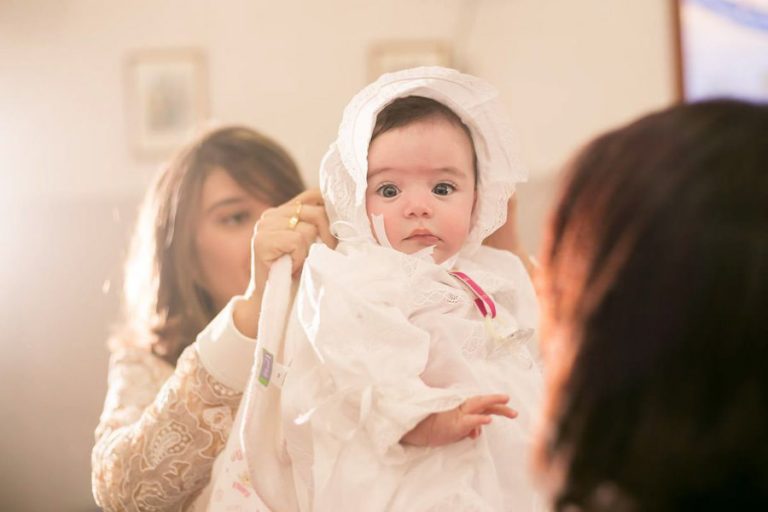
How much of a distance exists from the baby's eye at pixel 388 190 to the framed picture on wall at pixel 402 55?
64.8 inches

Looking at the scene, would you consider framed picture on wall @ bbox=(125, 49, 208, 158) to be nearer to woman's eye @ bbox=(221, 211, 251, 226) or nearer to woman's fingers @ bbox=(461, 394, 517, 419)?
woman's eye @ bbox=(221, 211, 251, 226)

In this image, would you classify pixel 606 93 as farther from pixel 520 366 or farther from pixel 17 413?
pixel 17 413

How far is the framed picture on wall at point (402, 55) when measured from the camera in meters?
2.84

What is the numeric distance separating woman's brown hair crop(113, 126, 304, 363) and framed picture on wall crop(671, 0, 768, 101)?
65.6 inches

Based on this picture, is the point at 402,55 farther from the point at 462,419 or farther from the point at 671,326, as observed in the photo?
the point at 671,326

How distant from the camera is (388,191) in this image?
49.6 inches

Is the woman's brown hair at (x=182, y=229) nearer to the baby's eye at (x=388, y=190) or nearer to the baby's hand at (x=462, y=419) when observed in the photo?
the baby's eye at (x=388, y=190)

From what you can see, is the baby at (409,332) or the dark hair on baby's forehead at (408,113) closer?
the baby at (409,332)

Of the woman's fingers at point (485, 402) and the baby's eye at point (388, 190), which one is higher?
the baby's eye at point (388, 190)

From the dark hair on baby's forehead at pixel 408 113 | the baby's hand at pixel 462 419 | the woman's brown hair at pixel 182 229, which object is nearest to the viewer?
the baby's hand at pixel 462 419

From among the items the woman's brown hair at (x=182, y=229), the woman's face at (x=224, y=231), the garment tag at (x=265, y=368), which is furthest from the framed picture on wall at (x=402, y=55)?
the garment tag at (x=265, y=368)

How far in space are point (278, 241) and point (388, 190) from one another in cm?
17

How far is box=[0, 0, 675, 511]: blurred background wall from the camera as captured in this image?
8.90 feet

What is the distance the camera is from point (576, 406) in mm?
668
